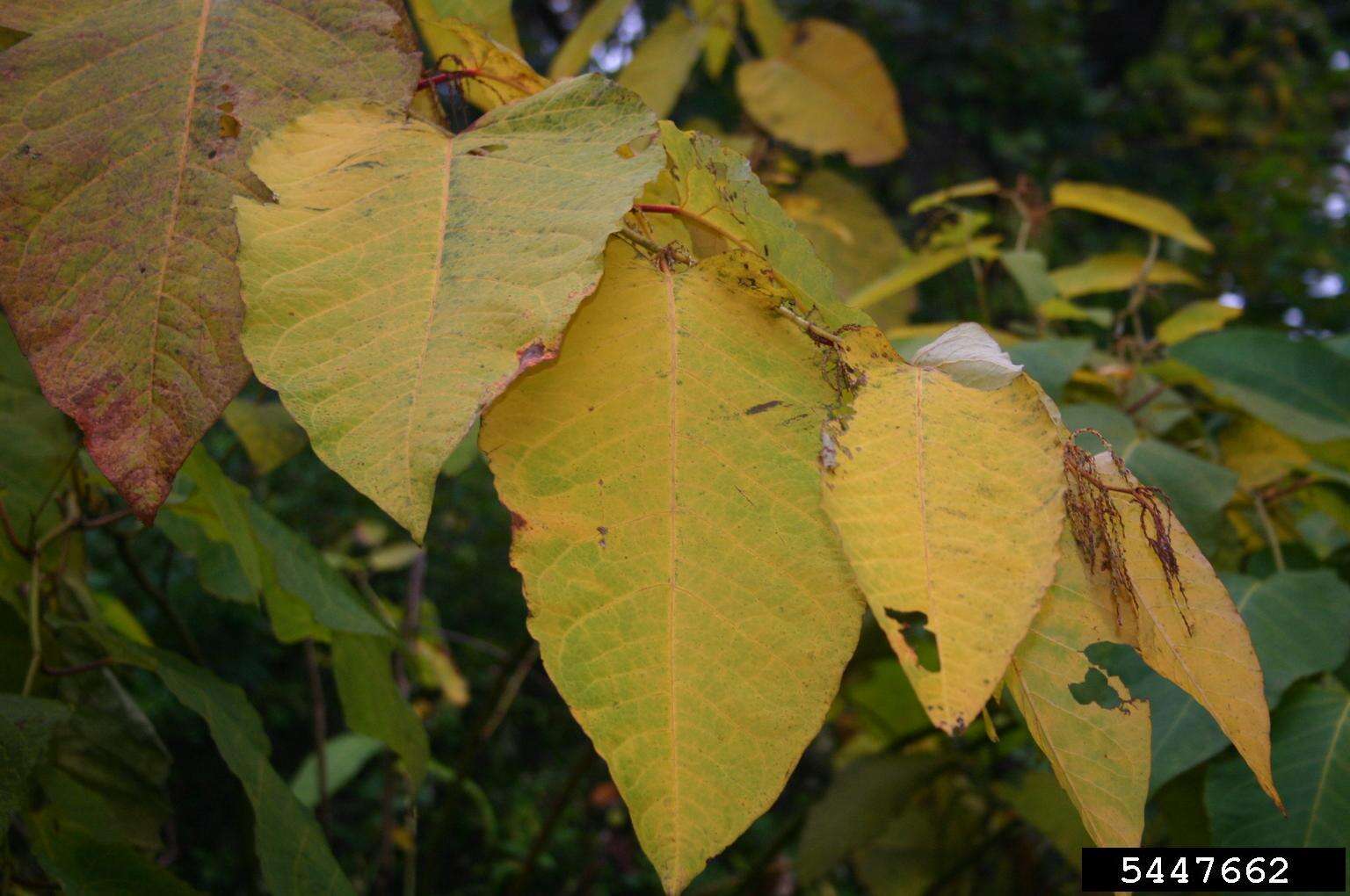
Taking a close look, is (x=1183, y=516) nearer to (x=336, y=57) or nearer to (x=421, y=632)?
(x=336, y=57)

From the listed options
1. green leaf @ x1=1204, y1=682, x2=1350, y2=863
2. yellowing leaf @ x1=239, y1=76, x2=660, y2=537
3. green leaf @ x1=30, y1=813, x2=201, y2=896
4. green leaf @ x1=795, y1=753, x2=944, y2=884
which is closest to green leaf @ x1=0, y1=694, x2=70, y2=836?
green leaf @ x1=30, y1=813, x2=201, y2=896

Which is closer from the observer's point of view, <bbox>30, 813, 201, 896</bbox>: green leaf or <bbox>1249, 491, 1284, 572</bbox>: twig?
<bbox>30, 813, 201, 896</bbox>: green leaf

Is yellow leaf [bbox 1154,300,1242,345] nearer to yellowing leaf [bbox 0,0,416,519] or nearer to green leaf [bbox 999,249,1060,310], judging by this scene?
green leaf [bbox 999,249,1060,310]

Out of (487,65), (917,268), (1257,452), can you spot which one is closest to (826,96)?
(917,268)

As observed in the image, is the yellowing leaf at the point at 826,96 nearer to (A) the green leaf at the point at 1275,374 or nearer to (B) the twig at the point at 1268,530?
(A) the green leaf at the point at 1275,374

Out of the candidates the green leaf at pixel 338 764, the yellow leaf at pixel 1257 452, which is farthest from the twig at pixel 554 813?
the yellow leaf at pixel 1257 452

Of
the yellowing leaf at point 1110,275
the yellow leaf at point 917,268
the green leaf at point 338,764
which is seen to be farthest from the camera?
the green leaf at point 338,764

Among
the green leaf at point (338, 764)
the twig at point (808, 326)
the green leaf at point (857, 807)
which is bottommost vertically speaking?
the green leaf at point (338, 764)
